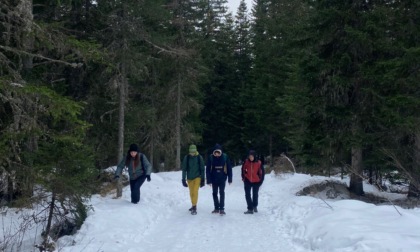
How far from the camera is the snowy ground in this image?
789cm

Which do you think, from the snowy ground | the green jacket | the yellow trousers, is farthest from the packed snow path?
the green jacket

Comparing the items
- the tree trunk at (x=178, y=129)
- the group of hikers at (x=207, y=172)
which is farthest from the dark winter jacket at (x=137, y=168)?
the tree trunk at (x=178, y=129)

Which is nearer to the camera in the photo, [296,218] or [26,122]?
[26,122]

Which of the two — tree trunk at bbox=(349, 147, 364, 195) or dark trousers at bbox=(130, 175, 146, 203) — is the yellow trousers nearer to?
dark trousers at bbox=(130, 175, 146, 203)

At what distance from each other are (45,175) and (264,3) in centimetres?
3884

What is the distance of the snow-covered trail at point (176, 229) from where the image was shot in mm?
8914

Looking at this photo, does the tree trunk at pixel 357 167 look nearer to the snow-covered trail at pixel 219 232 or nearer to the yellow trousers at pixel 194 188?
the snow-covered trail at pixel 219 232

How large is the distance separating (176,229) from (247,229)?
172 centimetres

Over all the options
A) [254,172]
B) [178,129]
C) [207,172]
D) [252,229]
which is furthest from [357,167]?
[178,129]

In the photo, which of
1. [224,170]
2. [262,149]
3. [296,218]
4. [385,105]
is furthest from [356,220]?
[262,149]

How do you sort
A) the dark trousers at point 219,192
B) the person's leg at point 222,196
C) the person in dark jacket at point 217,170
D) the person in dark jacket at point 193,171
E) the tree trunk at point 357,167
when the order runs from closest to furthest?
the person's leg at point 222,196 → the dark trousers at point 219,192 → the person in dark jacket at point 193,171 → the person in dark jacket at point 217,170 → the tree trunk at point 357,167

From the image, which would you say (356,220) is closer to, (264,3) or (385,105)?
(385,105)

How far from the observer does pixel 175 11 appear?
101 feet

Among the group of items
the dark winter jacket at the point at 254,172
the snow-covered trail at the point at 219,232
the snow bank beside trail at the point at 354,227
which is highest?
the dark winter jacket at the point at 254,172
